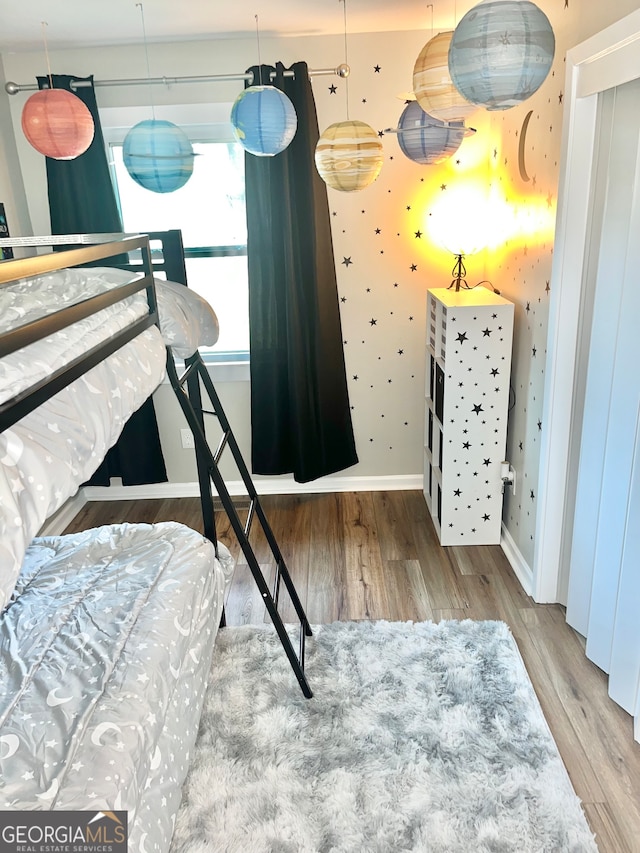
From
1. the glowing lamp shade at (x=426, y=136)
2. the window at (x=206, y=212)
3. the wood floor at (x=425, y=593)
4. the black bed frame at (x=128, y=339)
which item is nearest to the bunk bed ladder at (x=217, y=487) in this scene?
the black bed frame at (x=128, y=339)

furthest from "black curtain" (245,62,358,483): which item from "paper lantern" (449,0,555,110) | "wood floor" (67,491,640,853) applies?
"paper lantern" (449,0,555,110)

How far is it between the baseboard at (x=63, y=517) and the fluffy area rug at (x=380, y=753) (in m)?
1.39

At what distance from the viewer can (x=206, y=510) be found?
2.28 metres

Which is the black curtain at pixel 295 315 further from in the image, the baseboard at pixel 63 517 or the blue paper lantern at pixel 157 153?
the baseboard at pixel 63 517

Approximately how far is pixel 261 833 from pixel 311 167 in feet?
8.98

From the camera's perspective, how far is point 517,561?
2.72m

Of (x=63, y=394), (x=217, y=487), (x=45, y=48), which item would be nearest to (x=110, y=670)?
(x=217, y=487)

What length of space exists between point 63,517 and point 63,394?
2.46 m

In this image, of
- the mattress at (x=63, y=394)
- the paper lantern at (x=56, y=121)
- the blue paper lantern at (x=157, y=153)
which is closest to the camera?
the mattress at (x=63, y=394)

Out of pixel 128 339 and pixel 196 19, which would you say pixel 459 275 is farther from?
pixel 128 339

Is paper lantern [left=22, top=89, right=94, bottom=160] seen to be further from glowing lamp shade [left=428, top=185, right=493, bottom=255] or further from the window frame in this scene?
glowing lamp shade [left=428, top=185, right=493, bottom=255]

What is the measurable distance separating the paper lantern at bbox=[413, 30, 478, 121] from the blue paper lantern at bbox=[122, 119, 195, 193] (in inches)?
36.1

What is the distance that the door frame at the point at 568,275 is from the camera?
1.78 m

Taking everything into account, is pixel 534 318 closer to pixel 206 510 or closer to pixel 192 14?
pixel 206 510
